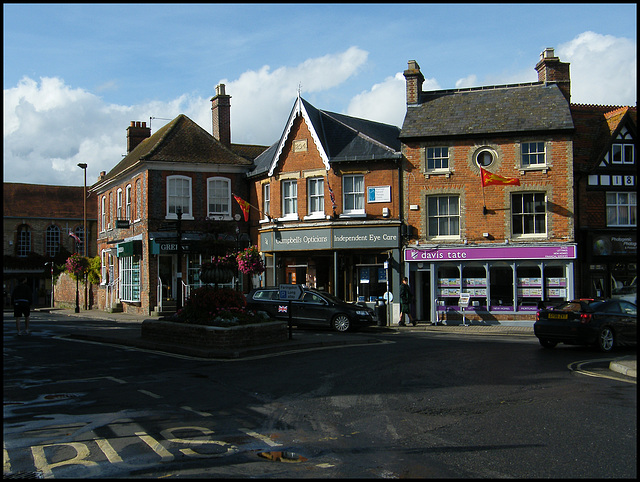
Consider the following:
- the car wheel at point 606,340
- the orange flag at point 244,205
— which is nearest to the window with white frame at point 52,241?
the orange flag at point 244,205

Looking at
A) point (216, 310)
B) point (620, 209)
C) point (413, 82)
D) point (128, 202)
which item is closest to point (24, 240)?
point (128, 202)

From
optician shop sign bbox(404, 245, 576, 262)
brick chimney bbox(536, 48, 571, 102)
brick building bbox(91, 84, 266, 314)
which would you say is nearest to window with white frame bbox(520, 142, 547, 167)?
brick chimney bbox(536, 48, 571, 102)

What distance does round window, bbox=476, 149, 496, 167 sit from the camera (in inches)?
1011

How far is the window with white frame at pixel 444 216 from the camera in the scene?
85.5ft

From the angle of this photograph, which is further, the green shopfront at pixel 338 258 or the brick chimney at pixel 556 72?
the green shopfront at pixel 338 258

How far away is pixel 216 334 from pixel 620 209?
1885 centimetres

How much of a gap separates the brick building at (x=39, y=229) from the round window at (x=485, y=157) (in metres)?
42.9

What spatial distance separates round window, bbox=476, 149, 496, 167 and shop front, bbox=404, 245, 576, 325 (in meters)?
3.61

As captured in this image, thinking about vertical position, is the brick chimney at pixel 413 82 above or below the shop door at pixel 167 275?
above

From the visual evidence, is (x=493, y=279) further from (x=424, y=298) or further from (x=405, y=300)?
(x=405, y=300)

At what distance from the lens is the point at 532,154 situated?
25328 millimetres

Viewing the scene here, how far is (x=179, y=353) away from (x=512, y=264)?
1533 cm

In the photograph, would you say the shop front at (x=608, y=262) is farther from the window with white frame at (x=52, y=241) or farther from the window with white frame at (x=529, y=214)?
the window with white frame at (x=52, y=241)

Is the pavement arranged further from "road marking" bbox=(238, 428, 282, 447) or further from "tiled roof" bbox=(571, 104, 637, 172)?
"tiled roof" bbox=(571, 104, 637, 172)
